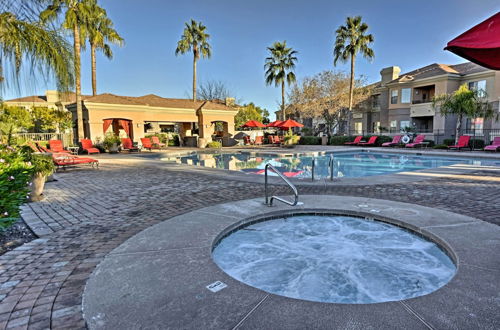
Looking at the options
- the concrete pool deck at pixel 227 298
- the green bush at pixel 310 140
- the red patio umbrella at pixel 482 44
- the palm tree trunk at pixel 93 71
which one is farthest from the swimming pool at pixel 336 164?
the palm tree trunk at pixel 93 71

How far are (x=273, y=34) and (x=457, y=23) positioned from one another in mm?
20096

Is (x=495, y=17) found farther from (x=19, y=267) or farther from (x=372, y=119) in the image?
(x=372, y=119)

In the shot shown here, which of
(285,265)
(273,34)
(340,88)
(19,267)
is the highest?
(273,34)

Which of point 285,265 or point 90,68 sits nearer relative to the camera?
point 285,265

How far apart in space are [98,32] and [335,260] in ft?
82.6

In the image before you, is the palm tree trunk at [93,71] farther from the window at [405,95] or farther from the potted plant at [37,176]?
the window at [405,95]

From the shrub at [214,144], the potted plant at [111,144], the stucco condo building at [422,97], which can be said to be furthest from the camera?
the stucco condo building at [422,97]

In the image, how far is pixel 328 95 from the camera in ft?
107

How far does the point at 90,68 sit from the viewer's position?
27266 millimetres

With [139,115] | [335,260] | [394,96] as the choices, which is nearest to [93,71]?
[139,115]

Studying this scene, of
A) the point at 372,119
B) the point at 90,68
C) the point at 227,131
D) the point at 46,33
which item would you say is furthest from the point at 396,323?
the point at 372,119

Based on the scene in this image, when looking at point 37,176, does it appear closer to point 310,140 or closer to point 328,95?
point 310,140

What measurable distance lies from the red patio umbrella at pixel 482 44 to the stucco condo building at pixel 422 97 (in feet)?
89.3

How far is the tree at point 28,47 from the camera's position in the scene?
136 inches
